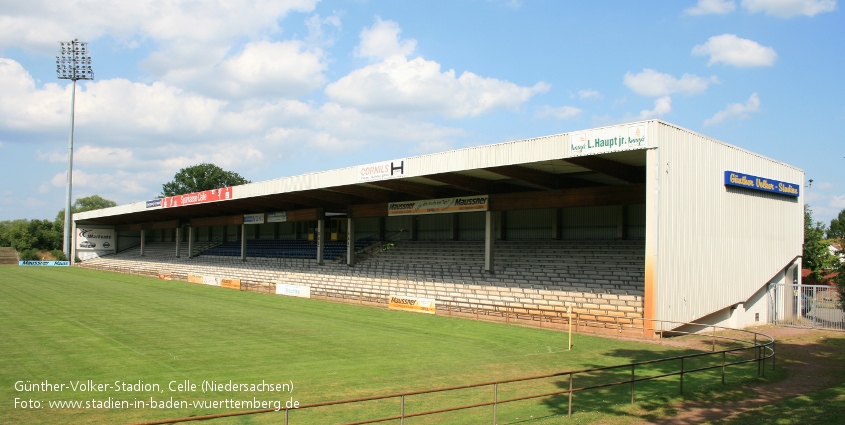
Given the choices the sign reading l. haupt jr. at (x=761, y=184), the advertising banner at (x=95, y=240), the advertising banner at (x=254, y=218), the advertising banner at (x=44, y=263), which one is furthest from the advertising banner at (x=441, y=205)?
the advertising banner at (x=44, y=263)

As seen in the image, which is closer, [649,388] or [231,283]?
[649,388]

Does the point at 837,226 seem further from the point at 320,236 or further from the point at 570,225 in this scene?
the point at 320,236

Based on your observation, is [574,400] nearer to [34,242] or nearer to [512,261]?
[512,261]

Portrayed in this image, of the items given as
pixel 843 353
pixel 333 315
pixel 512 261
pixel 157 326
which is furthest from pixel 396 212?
pixel 843 353

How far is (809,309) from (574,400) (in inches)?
926

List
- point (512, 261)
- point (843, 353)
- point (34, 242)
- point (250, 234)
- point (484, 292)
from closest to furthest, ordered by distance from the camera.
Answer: point (843, 353)
point (484, 292)
point (512, 261)
point (250, 234)
point (34, 242)

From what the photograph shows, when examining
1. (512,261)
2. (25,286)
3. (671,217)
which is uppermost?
(671,217)

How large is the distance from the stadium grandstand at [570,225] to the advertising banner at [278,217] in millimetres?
170

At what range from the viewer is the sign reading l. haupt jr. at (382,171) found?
2938 centimetres

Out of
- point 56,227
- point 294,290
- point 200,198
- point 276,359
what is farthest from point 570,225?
point 56,227

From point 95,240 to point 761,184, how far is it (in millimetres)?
75916

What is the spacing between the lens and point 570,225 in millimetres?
34844

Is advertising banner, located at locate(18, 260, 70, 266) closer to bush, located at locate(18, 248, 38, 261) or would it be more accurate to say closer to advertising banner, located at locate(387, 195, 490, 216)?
bush, located at locate(18, 248, 38, 261)

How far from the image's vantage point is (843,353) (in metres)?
19.4
